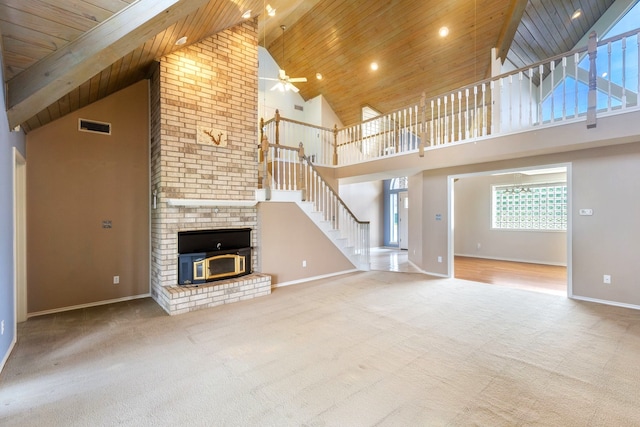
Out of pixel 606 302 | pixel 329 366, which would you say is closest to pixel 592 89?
pixel 606 302

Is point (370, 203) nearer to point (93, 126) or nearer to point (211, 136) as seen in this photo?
point (211, 136)

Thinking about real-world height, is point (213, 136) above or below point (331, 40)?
below

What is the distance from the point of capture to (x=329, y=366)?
8.39ft

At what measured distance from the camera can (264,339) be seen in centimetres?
312

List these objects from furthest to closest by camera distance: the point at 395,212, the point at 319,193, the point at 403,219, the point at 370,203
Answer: the point at 395,212 → the point at 370,203 → the point at 403,219 → the point at 319,193

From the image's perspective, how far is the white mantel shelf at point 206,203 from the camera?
167 inches

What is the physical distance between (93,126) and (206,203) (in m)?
2.01

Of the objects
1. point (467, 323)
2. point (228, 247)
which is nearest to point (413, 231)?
point (467, 323)

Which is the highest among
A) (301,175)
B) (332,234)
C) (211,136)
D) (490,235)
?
(211,136)

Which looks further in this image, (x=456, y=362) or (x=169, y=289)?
(x=169, y=289)

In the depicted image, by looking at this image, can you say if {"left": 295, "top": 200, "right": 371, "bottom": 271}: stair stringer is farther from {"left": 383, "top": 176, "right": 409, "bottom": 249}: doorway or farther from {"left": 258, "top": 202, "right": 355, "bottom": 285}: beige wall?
{"left": 383, "top": 176, "right": 409, "bottom": 249}: doorway

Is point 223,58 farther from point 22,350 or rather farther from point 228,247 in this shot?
point 22,350

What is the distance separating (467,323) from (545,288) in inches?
112

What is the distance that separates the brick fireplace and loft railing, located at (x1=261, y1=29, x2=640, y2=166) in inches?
52.7
